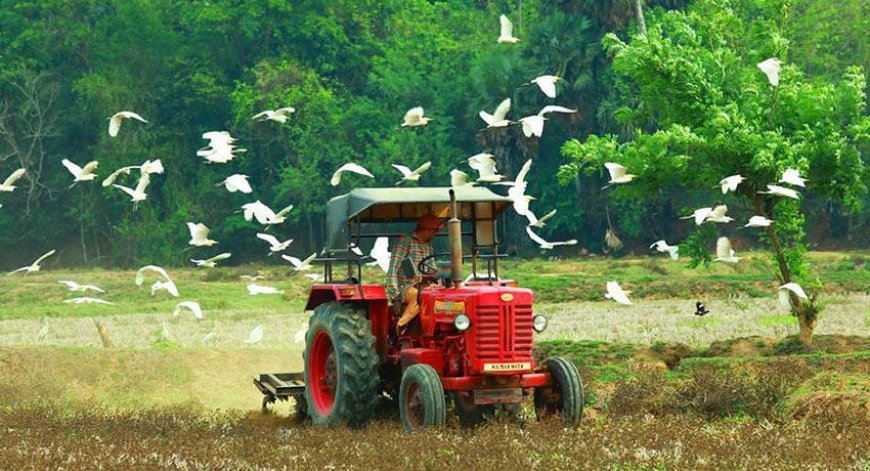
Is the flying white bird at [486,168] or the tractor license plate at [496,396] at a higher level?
the flying white bird at [486,168]

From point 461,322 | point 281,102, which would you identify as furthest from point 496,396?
point 281,102

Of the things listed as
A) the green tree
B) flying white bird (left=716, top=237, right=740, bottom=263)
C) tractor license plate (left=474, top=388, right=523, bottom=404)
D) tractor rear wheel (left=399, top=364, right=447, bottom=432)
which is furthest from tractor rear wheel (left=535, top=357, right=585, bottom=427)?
the green tree

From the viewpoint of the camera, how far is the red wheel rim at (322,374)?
519 inches

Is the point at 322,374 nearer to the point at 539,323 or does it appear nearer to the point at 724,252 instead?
the point at 539,323

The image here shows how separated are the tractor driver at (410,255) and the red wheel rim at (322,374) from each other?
35.0 inches

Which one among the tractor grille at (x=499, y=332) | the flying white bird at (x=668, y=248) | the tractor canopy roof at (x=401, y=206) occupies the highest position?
the tractor canopy roof at (x=401, y=206)

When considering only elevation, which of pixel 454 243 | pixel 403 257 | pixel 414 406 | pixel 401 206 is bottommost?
pixel 414 406

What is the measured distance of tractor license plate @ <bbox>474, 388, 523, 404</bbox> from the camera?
11625 mm

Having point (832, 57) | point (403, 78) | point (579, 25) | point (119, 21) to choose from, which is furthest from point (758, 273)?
point (119, 21)

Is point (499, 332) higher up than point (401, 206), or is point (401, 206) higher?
point (401, 206)

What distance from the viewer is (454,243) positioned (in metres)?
11.7

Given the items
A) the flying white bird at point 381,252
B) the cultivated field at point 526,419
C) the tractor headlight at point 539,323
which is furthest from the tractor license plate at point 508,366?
the flying white bird at point 381,252

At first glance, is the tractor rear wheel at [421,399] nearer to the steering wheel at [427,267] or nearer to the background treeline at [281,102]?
the steering wheel at [427,267]

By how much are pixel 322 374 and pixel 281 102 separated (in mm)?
40690
